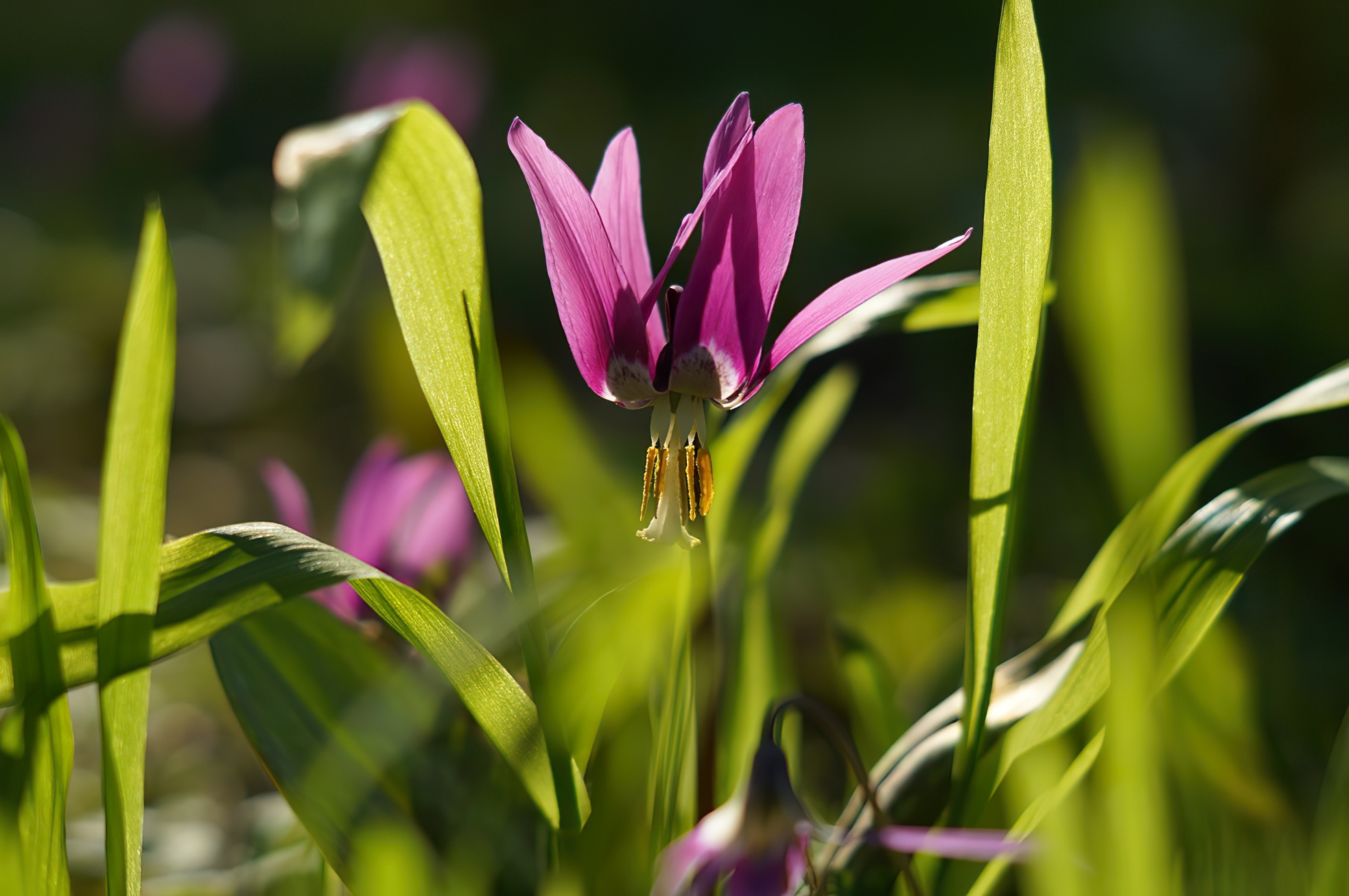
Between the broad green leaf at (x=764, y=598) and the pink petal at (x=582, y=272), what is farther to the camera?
the broad green leaf at (x=764, y=598)

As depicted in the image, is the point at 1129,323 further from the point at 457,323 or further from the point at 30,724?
the point at 30,724

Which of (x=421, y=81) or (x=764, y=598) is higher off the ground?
(x=421, y=81)

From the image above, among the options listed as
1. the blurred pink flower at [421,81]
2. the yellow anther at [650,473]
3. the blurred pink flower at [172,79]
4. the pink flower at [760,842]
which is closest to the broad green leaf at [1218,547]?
the pink flower at [760,842]

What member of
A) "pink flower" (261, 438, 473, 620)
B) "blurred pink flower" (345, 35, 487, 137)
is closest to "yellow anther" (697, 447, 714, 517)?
"pink flower" (261, 438, 473, 620)

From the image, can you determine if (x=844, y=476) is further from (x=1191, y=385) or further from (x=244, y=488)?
(x=244, y=488)

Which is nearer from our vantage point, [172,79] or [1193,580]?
[1193,580]

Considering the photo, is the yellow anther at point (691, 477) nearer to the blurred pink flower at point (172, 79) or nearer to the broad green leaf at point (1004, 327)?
the broad green leaf at point (1004, 327)

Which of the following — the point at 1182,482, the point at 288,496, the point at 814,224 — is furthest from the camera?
the point at 814,224

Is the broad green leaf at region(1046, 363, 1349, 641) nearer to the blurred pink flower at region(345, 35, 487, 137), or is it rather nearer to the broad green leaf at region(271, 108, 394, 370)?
the broad green leaf at region(271, 108, 394, 370)

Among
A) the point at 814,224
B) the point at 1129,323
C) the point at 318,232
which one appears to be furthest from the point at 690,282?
the point at 814,224
